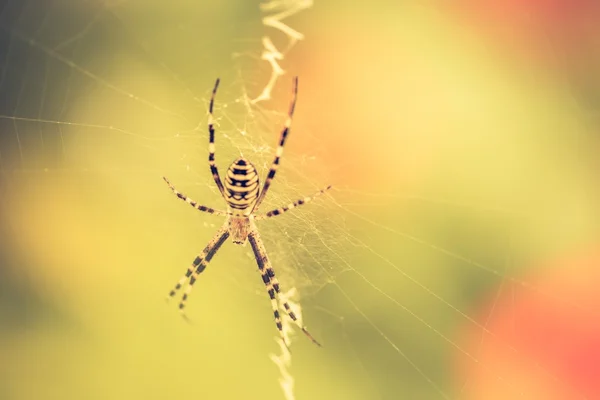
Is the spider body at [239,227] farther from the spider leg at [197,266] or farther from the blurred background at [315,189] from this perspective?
the blurred background at [315,189]

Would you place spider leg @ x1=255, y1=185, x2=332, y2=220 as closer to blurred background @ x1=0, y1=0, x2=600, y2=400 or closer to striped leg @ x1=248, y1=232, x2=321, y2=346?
blurred background @ x1=0, y1=0, x2=600, y2=400

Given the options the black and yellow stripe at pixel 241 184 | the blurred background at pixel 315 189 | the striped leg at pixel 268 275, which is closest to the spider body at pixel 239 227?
the striped leg at pixel 268 275

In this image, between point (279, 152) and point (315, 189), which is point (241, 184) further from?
point (315, 189)

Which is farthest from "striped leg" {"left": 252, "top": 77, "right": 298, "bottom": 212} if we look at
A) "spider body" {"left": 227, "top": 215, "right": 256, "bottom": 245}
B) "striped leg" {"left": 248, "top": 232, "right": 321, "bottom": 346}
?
"striped leg" {"left": 248, "top": 232, "right": 321, "bottom": 346}

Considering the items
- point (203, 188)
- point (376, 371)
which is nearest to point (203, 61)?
point (203, 188)

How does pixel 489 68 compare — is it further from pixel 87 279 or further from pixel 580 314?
pixel 87 279
